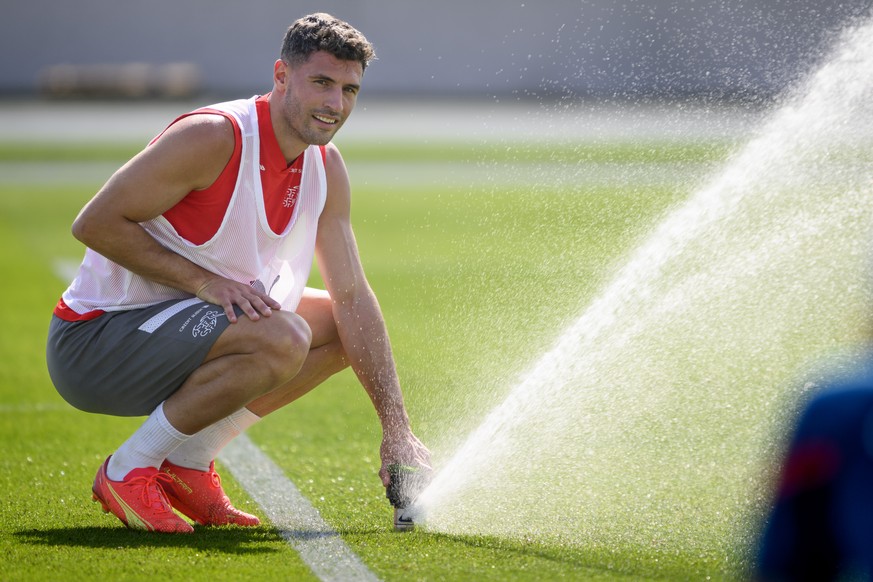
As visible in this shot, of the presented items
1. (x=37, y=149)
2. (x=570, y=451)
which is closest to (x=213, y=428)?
(x=570, y=451)

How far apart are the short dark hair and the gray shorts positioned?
33.2 inches

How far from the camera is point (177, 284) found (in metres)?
3.53

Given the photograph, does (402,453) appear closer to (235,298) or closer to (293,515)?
(293,515)

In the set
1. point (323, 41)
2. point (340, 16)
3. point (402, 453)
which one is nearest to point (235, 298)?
point (402, 453)

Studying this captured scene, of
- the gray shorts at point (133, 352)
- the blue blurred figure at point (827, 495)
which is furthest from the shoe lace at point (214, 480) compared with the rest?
the blue blurred figure at point (827, 495)

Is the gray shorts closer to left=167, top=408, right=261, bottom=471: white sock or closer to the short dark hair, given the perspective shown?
left=167, top=408, right=261, bottom=471: white sock

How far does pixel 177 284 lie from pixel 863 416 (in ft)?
8.67

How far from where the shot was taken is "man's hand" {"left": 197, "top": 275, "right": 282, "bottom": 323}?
3418 millimetres

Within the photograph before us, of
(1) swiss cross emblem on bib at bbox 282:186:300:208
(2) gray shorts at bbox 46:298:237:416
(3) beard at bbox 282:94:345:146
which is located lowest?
(2) gray shorts at bbox 46:298:237:416

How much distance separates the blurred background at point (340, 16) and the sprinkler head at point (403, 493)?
28.5 metres

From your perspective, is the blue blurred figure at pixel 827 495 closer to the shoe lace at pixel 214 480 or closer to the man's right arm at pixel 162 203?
the man's right arm at pixel 162 203

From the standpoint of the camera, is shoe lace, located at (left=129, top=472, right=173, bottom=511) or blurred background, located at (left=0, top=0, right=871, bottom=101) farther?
blurred background, located at (left=0, top=0, right=871, bottom=101)

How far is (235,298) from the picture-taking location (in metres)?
3.46

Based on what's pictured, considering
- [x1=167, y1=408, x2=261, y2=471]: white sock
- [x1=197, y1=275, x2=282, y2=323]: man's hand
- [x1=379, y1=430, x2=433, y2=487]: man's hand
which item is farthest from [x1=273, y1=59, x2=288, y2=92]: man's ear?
[x1=379, y1=430, x2=433, y2=487]: man's hand
